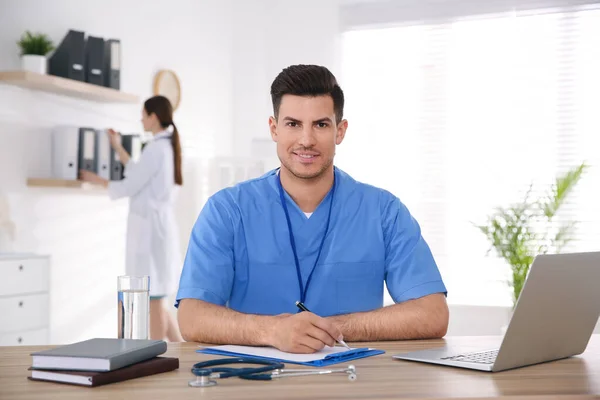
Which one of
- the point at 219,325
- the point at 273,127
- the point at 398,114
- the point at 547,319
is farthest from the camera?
the point at 398,114

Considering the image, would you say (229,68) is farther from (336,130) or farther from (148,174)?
(336,130)

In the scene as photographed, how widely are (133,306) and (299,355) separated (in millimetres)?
354

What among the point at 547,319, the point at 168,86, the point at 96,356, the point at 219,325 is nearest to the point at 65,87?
the point at 168,86

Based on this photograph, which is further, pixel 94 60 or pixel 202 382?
pixel 94 60

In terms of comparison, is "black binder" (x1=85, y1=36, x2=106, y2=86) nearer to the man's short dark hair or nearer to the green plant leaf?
the green plant leaf

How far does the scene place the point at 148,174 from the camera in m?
4.36

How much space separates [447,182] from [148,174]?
212 cm

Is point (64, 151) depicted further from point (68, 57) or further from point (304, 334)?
point (304, 334)

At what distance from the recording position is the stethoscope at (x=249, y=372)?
1.28 metres

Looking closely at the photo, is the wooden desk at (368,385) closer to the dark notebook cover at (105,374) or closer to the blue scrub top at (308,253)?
the dark notebook cover at (105,374)

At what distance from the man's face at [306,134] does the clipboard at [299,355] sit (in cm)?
60

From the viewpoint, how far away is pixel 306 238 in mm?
2088

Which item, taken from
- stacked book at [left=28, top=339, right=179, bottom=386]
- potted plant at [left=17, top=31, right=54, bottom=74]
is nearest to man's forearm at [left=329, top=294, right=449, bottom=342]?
stacked book at [left=28, top=339, right=179, bottom=386]

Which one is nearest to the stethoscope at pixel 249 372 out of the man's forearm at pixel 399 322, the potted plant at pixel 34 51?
the man's forearm at pixel 399 322
